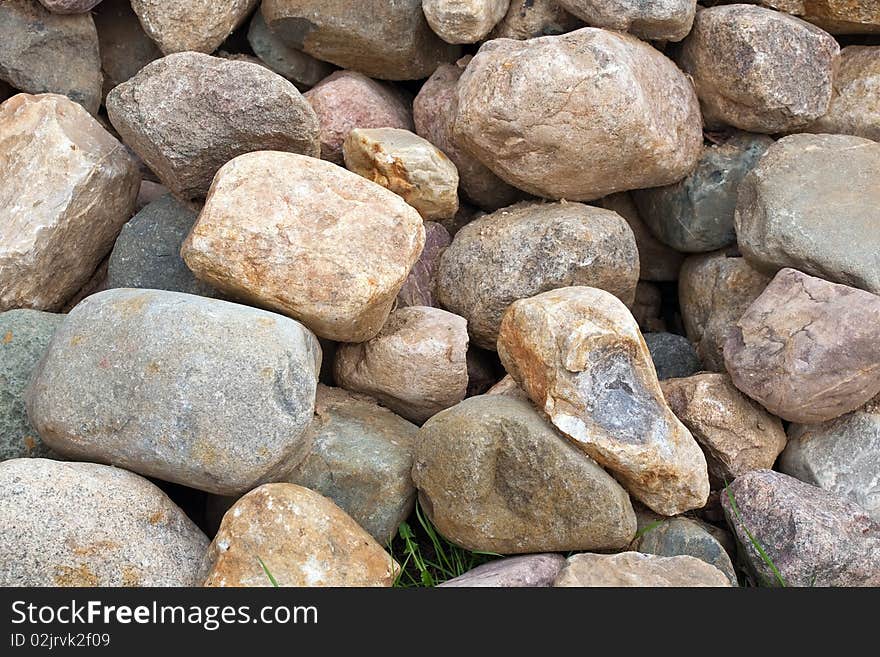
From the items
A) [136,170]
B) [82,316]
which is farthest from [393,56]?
[82,316]

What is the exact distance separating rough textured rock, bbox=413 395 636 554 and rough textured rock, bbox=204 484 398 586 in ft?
0.76

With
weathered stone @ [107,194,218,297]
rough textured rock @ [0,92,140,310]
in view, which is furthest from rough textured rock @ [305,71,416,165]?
rough textured rock @ [0,92,140,310]

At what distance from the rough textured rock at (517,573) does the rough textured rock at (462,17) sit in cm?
143

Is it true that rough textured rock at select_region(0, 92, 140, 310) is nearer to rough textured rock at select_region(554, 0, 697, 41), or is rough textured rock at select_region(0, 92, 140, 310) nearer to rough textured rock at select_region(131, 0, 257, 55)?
rough textured rock at select_region(131, 0, 257, 55)

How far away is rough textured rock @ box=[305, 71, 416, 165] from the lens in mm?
2984

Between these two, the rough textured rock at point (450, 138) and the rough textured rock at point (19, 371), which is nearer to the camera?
the rough textured rock at point (19, 371)

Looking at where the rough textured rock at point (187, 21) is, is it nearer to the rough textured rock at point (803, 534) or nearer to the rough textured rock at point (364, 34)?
the rough textured rock at point (364, 34)

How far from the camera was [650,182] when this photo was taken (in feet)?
9.46

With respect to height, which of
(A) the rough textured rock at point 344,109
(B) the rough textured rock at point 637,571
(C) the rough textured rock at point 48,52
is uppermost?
(C) the rough textured rock at point 48,52

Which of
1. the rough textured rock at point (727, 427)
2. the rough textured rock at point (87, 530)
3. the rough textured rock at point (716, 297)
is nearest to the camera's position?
the rough textured rock at point (87, 530)

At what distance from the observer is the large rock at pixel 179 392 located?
2174 millimetres

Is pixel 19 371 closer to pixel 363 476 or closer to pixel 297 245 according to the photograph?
pixel 297 245

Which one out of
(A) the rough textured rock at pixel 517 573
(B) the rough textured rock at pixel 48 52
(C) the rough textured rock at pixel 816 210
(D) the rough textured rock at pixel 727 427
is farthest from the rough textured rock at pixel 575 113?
(B) the rough textured rock at pixel 48 52

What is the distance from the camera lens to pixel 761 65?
2762mm
